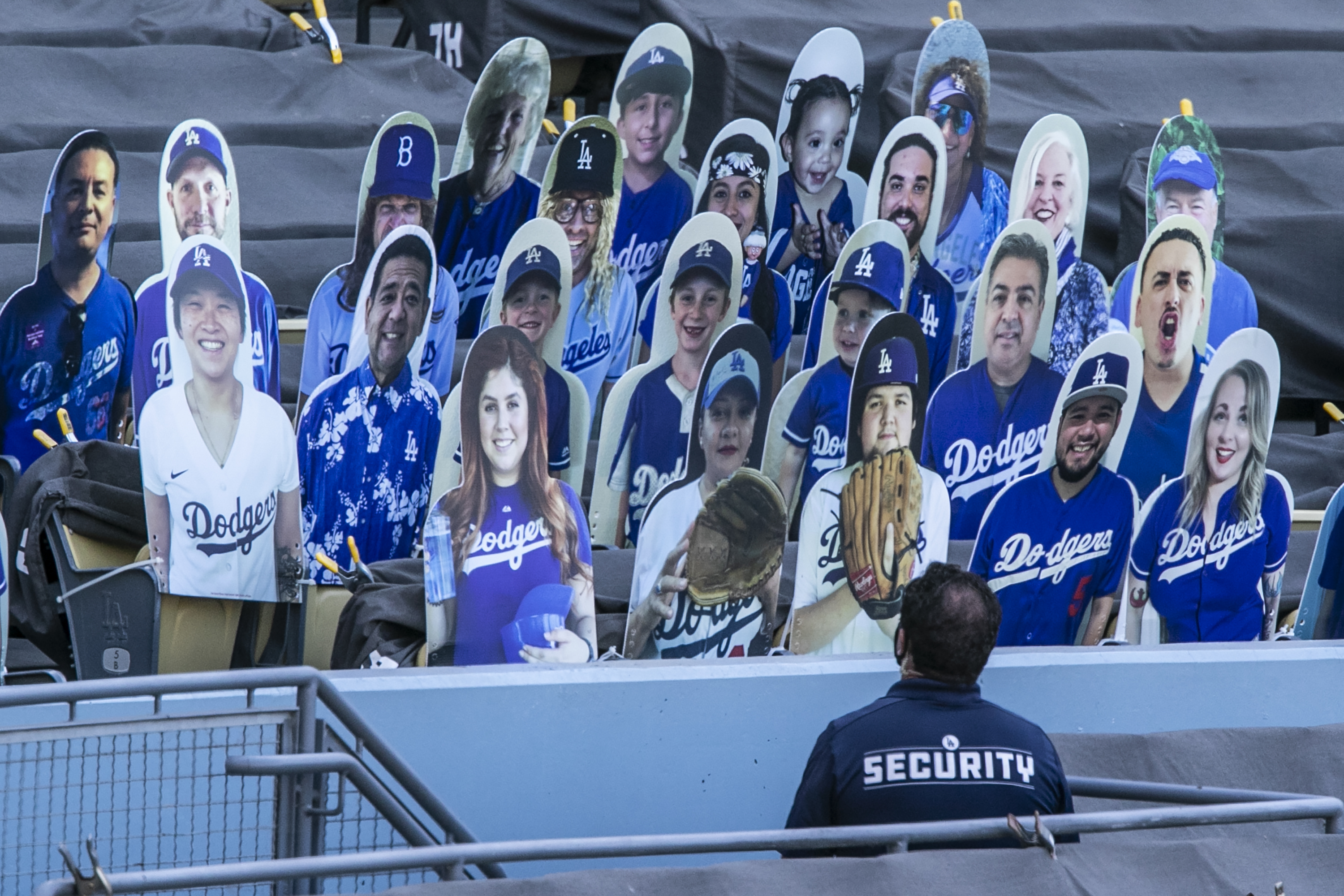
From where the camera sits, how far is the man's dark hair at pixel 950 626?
2855 mm

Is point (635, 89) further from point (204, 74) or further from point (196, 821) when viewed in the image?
point (196, 821)

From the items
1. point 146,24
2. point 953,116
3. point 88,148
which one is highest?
point 146,24

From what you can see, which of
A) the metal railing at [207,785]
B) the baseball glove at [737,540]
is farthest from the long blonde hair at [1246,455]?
the metal railing at [207,785]

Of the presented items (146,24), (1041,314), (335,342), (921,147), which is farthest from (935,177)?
(146,24)

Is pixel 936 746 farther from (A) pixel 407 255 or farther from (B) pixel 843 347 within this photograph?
(A) pixel 407 255

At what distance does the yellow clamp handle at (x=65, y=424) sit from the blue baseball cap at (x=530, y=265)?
3.75 feet

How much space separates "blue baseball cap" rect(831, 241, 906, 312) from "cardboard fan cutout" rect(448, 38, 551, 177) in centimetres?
117

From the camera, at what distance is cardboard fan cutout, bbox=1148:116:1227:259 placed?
5719 millimetres

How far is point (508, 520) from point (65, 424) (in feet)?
4.10

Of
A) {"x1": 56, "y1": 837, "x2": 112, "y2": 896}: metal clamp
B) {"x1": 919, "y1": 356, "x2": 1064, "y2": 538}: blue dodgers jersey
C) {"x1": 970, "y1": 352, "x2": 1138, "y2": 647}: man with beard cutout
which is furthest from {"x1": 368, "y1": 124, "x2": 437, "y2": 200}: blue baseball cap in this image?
{"x1": 56, "y1": 837, "x2": 112, "y2": 896}: metal clamp

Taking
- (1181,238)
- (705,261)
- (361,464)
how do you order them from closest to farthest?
(361,464) < (705,261) < (1181,238)

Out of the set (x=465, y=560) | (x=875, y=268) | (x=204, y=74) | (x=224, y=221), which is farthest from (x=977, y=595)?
(x=204, y=74)

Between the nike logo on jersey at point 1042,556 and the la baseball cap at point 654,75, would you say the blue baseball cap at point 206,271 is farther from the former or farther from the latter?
the nike logo on jersey at point 1042,556

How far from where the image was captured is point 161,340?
409cm
